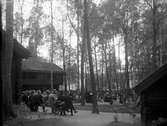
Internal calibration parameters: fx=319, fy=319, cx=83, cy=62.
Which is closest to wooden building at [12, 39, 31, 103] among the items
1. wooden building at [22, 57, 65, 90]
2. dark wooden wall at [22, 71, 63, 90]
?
wooden building at [22, 57, 65, 90]

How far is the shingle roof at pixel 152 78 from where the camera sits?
13.4 m

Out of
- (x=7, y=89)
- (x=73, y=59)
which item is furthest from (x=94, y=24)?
(x=73, y=59)

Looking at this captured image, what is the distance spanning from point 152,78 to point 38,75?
36.3 m

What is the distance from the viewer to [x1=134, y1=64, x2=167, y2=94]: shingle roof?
44.1 ft

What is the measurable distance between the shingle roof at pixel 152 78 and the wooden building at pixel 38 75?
108 feet

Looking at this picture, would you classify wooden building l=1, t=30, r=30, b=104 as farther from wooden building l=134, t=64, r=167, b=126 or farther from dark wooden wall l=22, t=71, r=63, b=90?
dark wooden wall l=22, t=71, r=63, b=90

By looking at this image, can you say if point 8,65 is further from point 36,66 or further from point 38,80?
point 36,66

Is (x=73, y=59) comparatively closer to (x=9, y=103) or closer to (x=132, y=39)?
(x=132, y=39)

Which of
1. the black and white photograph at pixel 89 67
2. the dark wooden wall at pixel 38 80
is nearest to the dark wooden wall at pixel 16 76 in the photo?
the black and white photograph at pixel 89 67

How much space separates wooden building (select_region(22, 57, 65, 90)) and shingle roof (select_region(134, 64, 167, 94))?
3296 centimetres

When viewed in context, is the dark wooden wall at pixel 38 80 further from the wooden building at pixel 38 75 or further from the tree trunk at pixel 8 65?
the tree trunk at pixel 8 65

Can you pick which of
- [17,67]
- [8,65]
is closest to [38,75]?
[17,67]

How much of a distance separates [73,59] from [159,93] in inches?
2281

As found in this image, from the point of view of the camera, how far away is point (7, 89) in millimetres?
16688
